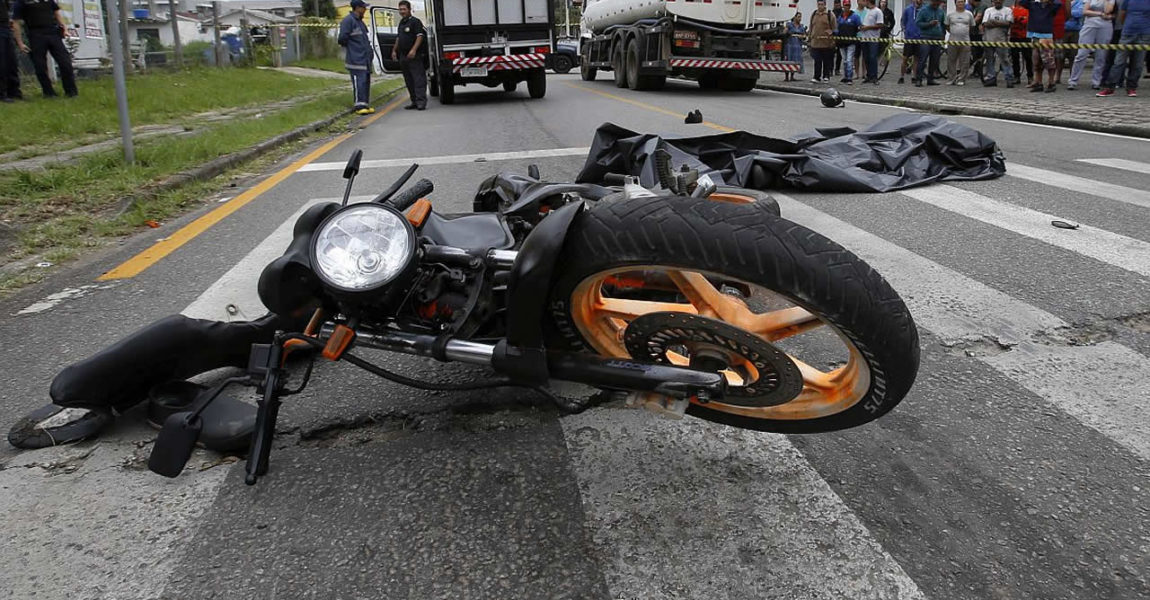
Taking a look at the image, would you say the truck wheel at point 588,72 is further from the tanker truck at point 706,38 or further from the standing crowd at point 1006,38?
the standing crowd at point 1006,38

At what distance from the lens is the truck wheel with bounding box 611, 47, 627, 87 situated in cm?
1984

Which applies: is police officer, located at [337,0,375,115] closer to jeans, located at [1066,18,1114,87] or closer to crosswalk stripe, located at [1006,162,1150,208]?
crosswalk stripe, located at [1006,162,1150,208]

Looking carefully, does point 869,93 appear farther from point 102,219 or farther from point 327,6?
point 327,6

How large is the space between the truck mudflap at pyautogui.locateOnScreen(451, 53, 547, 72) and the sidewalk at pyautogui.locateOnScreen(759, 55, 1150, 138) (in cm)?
599

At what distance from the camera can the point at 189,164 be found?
789cm

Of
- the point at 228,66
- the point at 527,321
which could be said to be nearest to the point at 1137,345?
the point at 527,321

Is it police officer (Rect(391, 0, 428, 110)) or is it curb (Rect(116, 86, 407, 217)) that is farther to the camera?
police officer (Rect(391, 0, 428, 110))

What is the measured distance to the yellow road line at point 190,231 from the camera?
14.8 ft

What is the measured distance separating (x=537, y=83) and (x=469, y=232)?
1554cm

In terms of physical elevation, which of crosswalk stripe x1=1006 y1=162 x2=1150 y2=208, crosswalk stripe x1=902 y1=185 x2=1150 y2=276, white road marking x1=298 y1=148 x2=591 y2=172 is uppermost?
white road marking x1=298 y1=148 x2=591 y2=172

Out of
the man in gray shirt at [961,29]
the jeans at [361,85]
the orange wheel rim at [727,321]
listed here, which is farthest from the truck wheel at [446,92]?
the orange wheel rim at [727,321]

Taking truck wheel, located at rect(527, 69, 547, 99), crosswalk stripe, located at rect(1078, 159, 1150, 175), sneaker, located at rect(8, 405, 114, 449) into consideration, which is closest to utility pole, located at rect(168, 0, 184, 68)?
truck wheel, located at rect(527, 69, 547, 99)

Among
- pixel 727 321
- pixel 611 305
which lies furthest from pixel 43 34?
pixel 727 321

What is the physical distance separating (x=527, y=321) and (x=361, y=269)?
45cm
